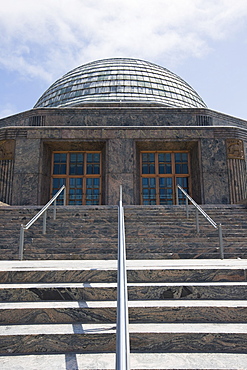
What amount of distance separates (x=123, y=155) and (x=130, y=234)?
13.9 ft

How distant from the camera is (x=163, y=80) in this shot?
15781 mm

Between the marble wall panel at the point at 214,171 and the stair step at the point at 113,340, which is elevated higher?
the marble wall panel at the point at 214,171

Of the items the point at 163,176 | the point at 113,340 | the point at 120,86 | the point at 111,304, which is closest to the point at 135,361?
the point at 113,340

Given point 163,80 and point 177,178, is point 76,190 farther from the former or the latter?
point 163,80

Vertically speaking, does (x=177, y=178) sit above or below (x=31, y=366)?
above

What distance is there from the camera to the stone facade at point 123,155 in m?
8.58

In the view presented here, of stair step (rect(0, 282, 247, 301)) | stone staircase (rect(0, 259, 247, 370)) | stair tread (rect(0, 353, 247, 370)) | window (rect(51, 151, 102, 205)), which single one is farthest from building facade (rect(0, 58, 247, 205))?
stair tread (rect(0, 353, 247, 370))

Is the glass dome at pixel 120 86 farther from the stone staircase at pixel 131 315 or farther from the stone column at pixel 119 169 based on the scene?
the stone staircase at pixel 131 315

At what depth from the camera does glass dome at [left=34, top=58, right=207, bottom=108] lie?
14.1 m

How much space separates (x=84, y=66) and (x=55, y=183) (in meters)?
9.99

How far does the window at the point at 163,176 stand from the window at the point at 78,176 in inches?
54.8

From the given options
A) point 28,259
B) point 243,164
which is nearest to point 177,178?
point 243,164

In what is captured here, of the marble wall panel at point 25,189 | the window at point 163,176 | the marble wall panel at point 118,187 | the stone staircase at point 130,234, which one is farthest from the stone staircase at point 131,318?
the window at point 163,176

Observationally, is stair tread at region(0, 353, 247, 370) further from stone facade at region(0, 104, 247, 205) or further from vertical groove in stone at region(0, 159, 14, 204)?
vertical groove in stone at region(0, 159, 14, 204)
